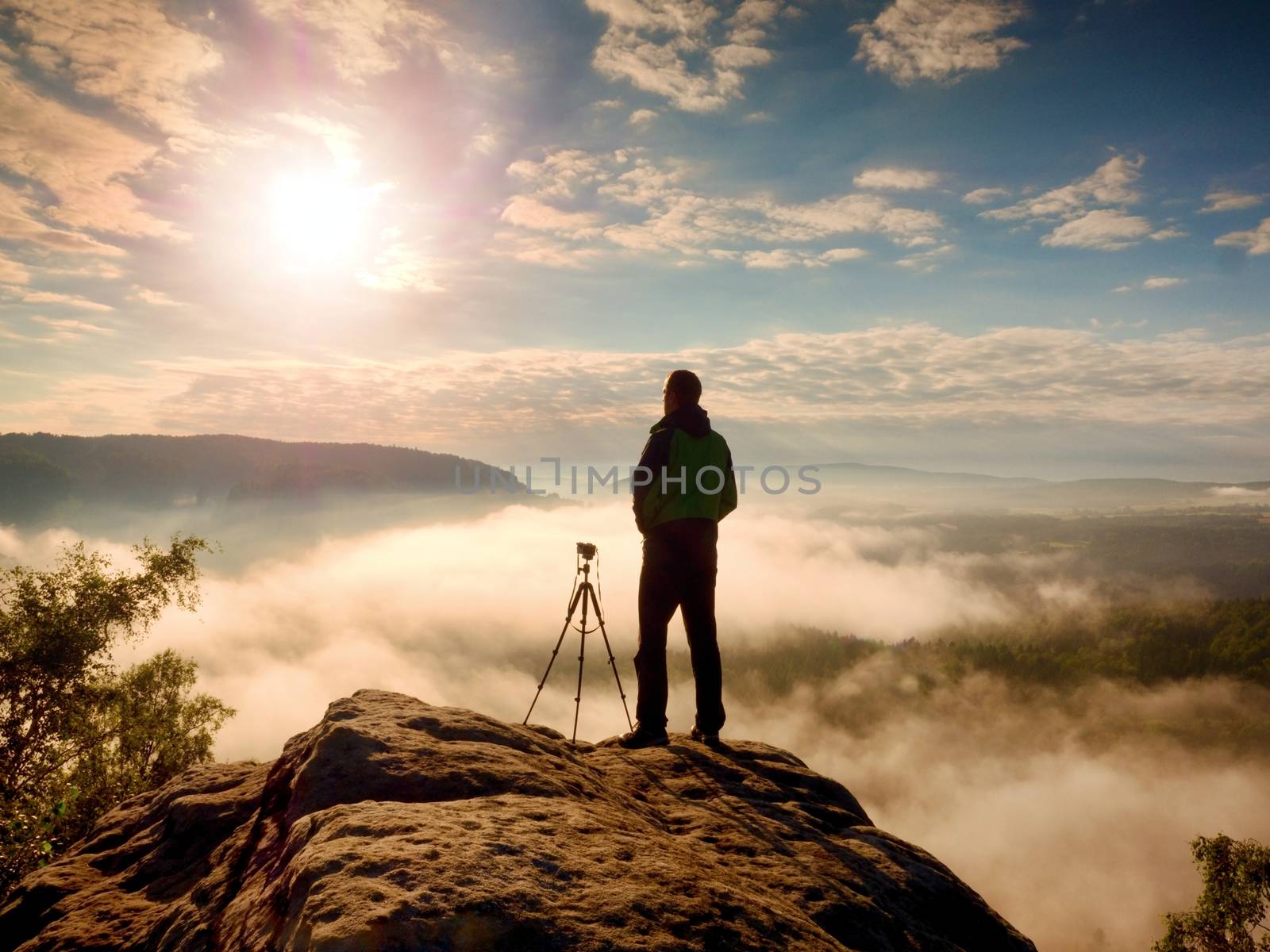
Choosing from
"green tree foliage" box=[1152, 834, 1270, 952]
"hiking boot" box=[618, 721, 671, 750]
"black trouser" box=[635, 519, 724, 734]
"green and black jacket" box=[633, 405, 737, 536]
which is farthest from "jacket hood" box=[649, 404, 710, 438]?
"green tree foliage" box=[1152, 834, 1270, 952]

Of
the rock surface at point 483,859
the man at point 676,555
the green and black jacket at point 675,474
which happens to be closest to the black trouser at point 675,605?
the man at point 676,555

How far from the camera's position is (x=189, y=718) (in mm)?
34125

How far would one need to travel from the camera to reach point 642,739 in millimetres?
7426

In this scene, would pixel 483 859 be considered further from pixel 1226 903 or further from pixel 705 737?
pixel 1226 903

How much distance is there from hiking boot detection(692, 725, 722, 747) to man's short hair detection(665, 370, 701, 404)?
3970 mm

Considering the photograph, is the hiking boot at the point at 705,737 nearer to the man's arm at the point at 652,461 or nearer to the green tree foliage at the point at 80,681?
the man's arm at the point at 652,461

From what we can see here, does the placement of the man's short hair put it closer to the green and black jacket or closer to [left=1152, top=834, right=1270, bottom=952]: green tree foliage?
the green and black jacket

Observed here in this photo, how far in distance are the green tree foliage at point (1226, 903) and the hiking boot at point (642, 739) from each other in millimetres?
38729

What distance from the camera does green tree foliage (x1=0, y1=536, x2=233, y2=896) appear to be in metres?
26.2

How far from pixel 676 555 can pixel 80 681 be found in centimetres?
3209

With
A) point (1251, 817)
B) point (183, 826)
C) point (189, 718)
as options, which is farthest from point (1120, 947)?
point (183, 826)

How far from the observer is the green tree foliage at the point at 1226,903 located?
32.2 m

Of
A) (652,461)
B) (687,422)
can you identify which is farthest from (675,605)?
(687,422)

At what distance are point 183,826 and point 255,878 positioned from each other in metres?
2.46
